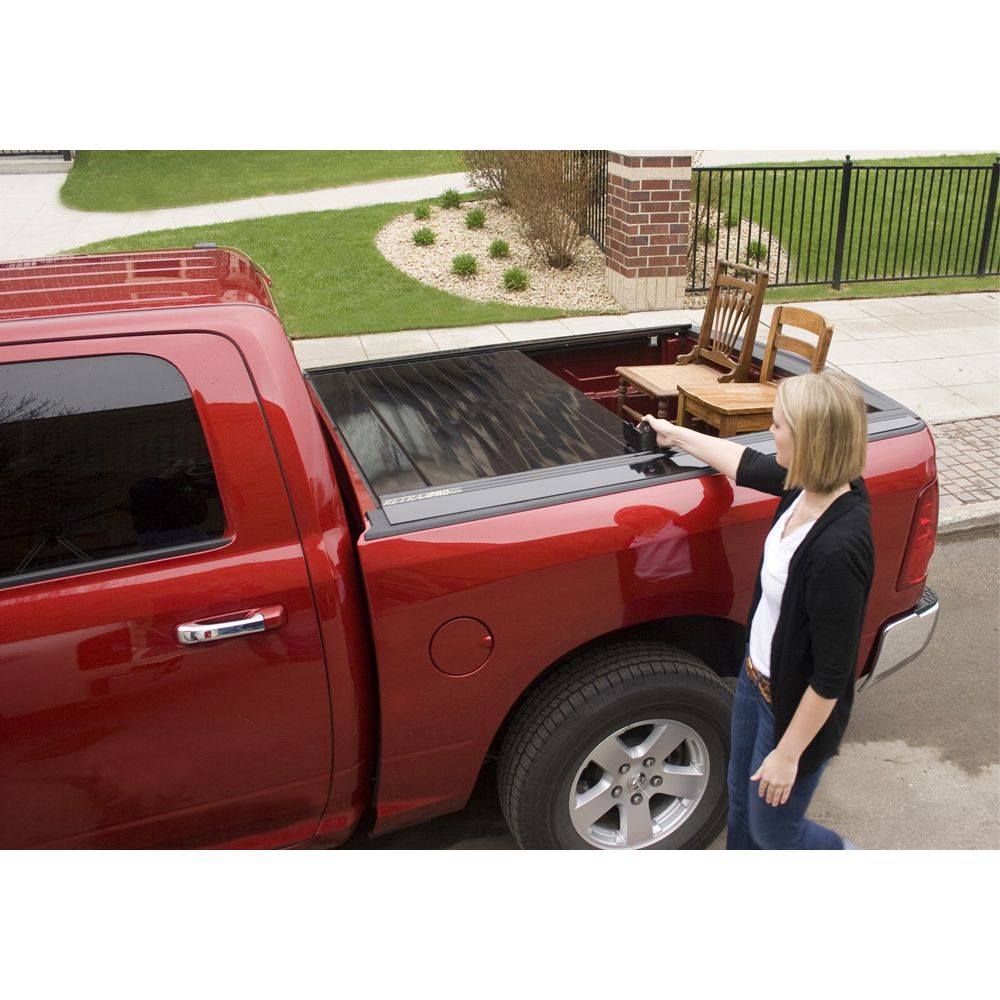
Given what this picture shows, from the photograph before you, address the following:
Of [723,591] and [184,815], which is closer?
[184,815]

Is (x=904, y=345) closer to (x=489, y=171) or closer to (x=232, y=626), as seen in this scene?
(x=489, y=171)

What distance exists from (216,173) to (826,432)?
19676 mm

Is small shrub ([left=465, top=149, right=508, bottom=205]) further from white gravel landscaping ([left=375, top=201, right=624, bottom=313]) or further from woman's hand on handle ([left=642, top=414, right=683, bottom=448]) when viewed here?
woman's hand on handle ([left=642, top=414, right=683, bottom=448])

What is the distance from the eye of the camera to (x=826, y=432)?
7.62 feet

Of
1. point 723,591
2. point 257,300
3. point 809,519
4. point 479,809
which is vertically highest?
point 257,300

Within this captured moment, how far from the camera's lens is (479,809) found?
3594 mm

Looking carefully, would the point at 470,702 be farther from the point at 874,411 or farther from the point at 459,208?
the point at 459,208

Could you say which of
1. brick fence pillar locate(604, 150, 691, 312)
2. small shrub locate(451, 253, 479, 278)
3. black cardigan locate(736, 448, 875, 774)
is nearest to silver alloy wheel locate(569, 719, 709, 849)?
black cardigan locate(736, 448, 875, 774)

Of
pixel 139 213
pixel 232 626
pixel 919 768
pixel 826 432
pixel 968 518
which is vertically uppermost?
pixel 826 432

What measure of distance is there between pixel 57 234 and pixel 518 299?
795 cm

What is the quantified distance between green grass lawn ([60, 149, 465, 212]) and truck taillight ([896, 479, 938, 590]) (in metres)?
15.7

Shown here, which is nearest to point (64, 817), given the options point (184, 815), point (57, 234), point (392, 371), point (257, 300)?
point (184, 815)

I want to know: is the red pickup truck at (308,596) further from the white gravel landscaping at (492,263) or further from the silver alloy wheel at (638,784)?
the white gravel landscaping at (492,263)

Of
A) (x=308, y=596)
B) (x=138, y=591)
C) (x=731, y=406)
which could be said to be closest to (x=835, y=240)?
(x=731, y=406)
